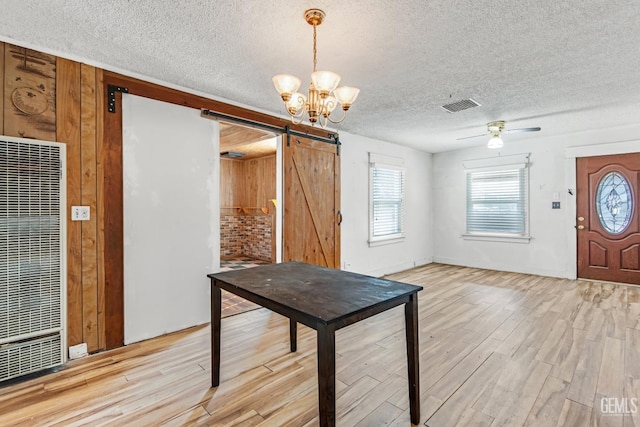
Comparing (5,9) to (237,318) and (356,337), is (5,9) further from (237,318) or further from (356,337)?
(356,337)

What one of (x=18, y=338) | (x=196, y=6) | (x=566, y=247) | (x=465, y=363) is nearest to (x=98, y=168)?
(x=18, y=338)

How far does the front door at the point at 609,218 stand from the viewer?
4.75 metres

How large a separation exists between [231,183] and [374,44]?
5.99 m

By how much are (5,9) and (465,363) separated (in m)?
3.97

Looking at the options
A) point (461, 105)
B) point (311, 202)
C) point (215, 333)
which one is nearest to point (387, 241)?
point (311, 202)

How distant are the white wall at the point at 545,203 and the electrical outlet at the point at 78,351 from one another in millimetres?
6263

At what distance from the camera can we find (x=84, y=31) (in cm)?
218

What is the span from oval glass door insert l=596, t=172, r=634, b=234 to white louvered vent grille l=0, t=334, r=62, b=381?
23.0ft

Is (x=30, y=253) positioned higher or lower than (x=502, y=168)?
lower

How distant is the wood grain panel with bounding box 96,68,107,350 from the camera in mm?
2666

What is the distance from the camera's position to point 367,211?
214 inches

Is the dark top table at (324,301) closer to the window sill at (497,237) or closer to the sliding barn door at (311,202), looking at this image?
the sliding barn door at (311,202)

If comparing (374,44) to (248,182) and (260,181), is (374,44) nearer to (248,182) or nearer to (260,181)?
(260,181)

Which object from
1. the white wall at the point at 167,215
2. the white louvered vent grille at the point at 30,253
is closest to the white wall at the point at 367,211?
the white wall at the point at 167,215
